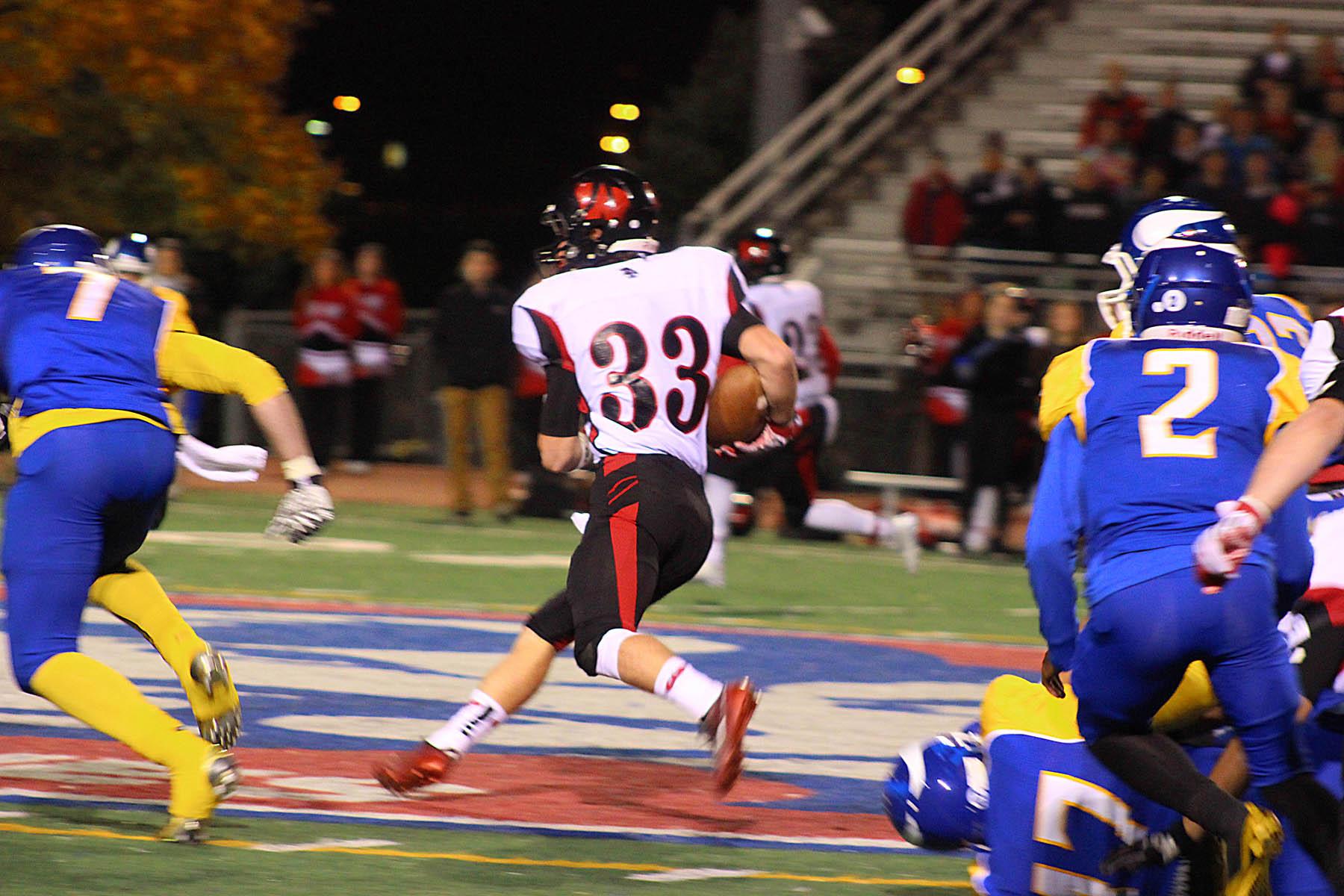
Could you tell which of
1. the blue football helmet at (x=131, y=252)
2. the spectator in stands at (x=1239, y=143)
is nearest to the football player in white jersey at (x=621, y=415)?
the blue football helmet at (x=131, y=252)

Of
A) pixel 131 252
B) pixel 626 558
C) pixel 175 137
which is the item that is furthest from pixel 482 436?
pixel 626 558

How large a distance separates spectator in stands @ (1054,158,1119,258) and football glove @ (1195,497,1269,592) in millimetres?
12409

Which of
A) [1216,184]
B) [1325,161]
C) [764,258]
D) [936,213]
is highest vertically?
[1325,161]

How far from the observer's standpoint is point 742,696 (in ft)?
17.3

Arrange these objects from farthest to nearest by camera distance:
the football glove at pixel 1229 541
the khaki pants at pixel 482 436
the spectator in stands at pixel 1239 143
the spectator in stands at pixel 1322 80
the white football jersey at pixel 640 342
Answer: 1. the spectator in stands at pixel 1322 80
2. the spectator in stands at pixel 1239 143
3. the khaki pants at pixel 482 436
4. the white football jersey at pixel 640 342
5. the football glove at pixel 1229 541

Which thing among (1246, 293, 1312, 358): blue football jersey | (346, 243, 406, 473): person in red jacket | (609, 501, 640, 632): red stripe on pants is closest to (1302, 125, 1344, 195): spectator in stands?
(346, 243, 406, 473): person in red jacket

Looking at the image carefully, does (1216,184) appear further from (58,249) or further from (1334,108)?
(58,249)

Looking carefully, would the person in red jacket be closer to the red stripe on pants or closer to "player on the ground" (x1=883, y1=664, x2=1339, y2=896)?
the red stripe on pants

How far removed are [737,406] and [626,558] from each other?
2.02 ft

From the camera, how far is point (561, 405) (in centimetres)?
585

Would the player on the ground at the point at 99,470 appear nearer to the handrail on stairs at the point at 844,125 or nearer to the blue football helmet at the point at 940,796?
the blue football helmet at the point at 940,796

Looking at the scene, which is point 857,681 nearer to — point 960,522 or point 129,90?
point 960,522

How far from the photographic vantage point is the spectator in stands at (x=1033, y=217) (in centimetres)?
1633

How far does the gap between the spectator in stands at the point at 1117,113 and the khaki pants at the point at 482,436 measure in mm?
6201
